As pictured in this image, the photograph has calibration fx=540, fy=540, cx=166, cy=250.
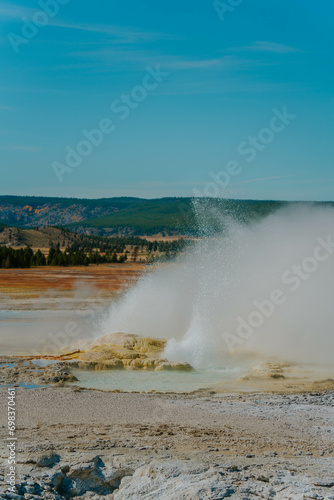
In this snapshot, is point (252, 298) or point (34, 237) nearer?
point (252, 298)

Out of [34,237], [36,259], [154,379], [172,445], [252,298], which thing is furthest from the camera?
[34,237]

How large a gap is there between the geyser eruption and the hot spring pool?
1440mm

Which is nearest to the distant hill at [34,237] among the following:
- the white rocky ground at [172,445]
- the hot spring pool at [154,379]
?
the hot spring pool at [154,379]

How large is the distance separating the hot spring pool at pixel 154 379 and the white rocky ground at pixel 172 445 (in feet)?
3.57

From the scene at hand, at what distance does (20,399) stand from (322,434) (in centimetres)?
685

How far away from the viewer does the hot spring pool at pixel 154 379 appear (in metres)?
14.9

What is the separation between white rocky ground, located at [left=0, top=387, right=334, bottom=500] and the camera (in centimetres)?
771

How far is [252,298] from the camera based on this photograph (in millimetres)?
23109

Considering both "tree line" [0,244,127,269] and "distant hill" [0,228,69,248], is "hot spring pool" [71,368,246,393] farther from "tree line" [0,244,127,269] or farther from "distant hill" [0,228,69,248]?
"distant hill" [0,228,69,248]

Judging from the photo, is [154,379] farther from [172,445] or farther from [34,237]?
[34,237]

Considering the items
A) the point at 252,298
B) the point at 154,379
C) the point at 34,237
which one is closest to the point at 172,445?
the point at 154,379

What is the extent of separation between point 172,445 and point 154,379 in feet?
20.1

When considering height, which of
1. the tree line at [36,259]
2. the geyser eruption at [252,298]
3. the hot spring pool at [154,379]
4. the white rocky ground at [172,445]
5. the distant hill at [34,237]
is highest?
the distant hill at [34,237]

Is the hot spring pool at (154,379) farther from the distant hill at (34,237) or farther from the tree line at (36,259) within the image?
the distant hill at (34,237)
